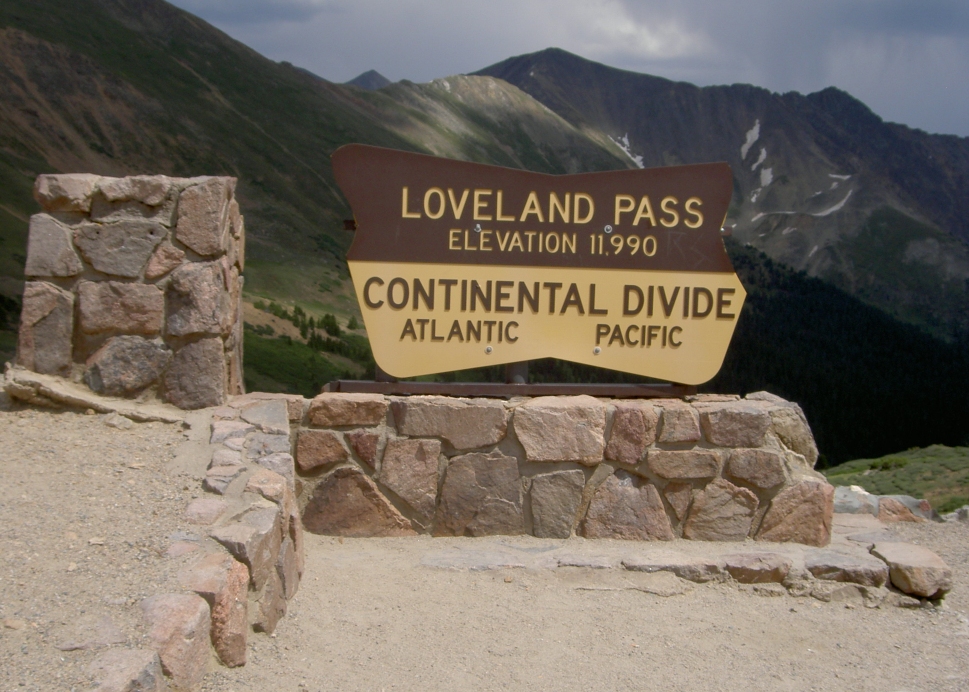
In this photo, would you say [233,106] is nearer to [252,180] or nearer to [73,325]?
[252,180]

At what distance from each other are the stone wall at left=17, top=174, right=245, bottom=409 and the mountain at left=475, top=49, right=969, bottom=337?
62238 mm

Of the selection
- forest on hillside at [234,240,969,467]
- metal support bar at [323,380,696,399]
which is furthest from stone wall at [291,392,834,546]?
forest on hillside at [234,240,969,467]

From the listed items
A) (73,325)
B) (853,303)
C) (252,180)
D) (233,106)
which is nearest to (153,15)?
(233,106)

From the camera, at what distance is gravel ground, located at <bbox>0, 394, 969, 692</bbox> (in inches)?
103

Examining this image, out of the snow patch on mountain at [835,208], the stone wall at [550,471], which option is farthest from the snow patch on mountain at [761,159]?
the stone wall at [550,471]

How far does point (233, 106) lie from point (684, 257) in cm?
4002

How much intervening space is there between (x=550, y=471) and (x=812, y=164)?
89.8 meters

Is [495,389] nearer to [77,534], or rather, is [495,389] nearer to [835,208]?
[77,534]

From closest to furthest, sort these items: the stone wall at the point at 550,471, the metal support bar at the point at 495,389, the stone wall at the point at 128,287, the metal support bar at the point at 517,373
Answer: the stone wall at the point at 128,287
the stone wall at the point at 550,471
the metal support bar at the point at 495,389
the metal support bar at the point at 517,373

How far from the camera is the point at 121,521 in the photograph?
3.03m

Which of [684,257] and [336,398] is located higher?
[684,257]

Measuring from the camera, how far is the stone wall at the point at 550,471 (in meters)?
4.35

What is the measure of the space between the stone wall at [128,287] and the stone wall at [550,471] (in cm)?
58

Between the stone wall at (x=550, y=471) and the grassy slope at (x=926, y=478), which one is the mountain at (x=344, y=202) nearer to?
the grassy slope at (x=926, y=478)
